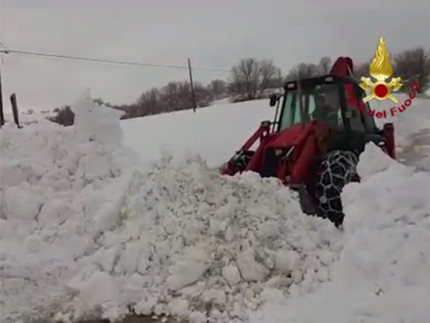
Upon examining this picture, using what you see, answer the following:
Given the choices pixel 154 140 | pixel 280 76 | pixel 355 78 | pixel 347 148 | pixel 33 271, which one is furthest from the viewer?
pixel 154 140

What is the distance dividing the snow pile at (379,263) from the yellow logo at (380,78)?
2.25 metres

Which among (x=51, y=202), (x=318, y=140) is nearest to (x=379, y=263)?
(x=318, y=140)

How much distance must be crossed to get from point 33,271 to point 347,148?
11.7 feet

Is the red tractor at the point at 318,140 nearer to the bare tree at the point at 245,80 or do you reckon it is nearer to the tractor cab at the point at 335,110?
the tractor cab at the point at 335,110

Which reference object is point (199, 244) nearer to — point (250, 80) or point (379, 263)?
point (379, 263)

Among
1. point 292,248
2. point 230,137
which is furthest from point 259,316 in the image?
point 230,137

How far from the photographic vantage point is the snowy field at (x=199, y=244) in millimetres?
3293

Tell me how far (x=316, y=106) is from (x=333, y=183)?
1.28 metres

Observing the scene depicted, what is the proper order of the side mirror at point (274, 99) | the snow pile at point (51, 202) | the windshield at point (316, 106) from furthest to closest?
the side mirror at point (274, 99)
the windshield at point (316, 106)
the snow pile at point (51, 202)

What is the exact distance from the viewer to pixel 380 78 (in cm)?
594

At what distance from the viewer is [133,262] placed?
13.0ft

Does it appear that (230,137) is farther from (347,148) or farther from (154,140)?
(347,148)

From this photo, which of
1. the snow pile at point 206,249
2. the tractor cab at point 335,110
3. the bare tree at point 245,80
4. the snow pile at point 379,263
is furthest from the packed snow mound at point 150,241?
the bare tree at point 245,80

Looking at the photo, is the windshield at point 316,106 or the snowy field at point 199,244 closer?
the snowy field at point 199,244
